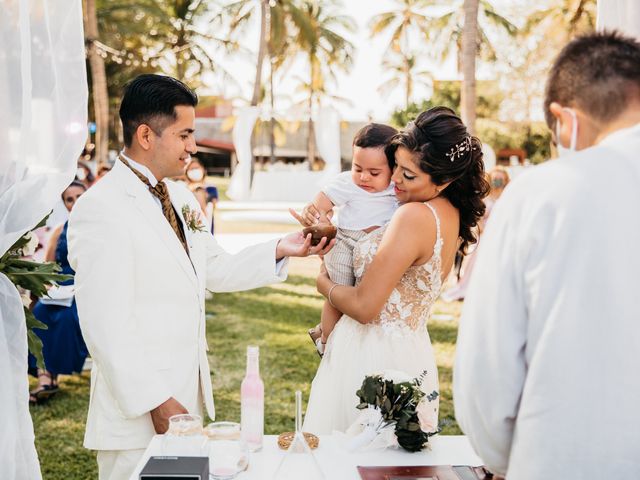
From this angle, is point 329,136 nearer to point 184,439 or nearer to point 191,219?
point 191,219

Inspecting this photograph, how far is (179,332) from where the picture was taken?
2793 millimetres

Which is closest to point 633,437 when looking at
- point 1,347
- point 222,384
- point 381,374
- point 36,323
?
point 381,374

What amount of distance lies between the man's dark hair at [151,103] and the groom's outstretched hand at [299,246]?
2.41 ft

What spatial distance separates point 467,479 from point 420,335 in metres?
0.92

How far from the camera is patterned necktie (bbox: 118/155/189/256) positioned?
2871 mm

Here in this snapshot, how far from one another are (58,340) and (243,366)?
1893 millimetres

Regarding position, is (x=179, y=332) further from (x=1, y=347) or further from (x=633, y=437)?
(x=633, y=437)

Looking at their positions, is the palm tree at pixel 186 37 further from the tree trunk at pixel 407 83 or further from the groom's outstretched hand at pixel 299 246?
the groom's outstretched hand at pixel 299 246

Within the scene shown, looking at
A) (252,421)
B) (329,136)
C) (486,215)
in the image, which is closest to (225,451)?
(252,421)

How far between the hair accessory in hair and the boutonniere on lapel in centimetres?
111

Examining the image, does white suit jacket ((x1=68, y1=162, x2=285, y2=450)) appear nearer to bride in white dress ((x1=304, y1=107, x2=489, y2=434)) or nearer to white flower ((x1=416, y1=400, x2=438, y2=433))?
bride in white dress ((x1=304, y1=107, x2=489, y2=434))

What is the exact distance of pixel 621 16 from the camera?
9.81 ft

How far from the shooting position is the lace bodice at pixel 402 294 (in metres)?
2.90

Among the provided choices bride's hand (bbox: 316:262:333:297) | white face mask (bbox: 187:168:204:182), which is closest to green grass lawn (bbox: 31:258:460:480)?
bride's hand (bbox: 316:262:333:297)
